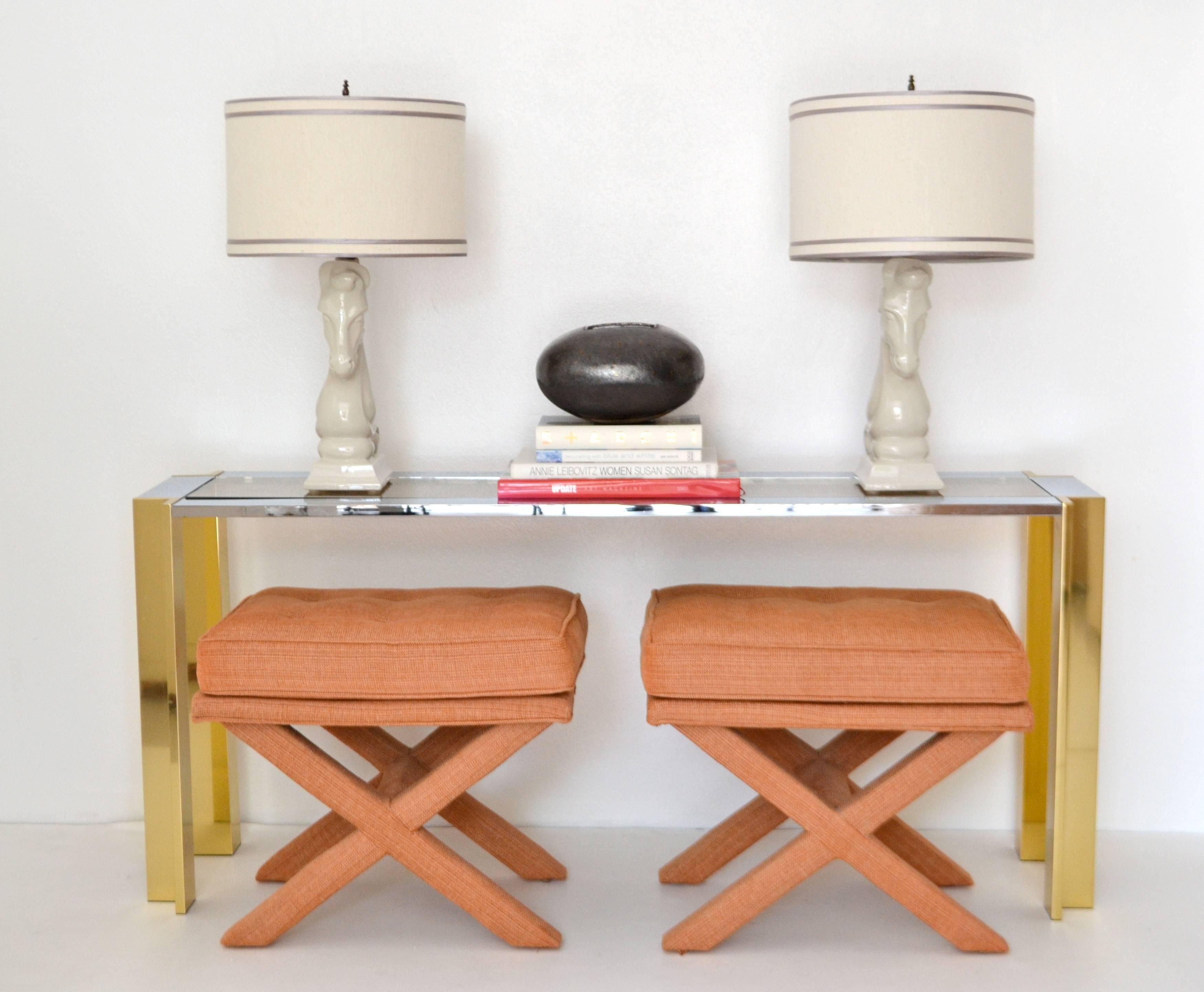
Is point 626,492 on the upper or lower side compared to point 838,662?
upper

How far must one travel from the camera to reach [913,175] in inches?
89.1

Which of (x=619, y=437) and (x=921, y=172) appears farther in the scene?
(x=619, y=437)

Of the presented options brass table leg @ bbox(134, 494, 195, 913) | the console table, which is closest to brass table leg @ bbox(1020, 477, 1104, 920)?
the console table

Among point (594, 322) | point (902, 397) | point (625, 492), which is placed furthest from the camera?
point (594, 322)

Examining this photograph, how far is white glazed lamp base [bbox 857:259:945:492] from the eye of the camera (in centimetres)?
246

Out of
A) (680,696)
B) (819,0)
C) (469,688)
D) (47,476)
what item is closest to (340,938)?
(469,688)

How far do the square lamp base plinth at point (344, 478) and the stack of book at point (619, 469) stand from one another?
263 millimetres

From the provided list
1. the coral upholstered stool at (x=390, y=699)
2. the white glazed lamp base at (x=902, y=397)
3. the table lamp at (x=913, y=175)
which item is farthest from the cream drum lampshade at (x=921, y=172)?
the coral upholstered stool at (x=390, y=699)

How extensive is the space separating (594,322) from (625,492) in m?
0.53

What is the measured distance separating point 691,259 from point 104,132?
3.98ft

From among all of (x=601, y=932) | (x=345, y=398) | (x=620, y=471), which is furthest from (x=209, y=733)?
(x=620, y=471)

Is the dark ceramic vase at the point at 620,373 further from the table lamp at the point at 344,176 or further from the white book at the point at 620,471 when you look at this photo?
the table lamp at the point at 344,176

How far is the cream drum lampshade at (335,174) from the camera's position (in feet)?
7.55

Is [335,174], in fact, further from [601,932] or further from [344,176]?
[601,932]
